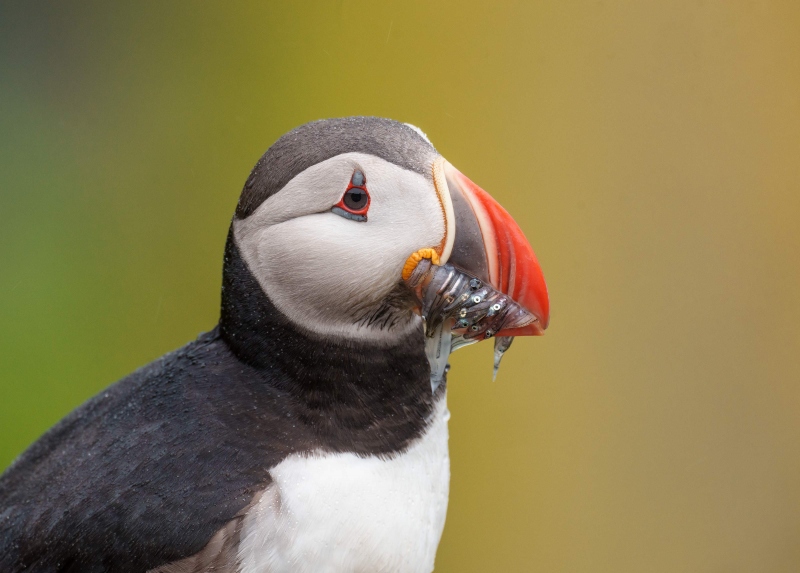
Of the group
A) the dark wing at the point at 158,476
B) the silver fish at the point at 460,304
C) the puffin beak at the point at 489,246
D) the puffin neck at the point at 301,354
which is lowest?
the dark wing at the point at 158,476

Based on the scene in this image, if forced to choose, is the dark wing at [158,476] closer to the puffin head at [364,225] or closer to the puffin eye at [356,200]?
the puffin head at [364,225]

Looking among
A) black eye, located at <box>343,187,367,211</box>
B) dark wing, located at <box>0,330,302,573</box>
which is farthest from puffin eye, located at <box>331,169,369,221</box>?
dark wing, located at <box>0,330,302,573</box>

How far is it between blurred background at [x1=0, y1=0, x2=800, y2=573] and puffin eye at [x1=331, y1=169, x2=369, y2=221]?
103cm

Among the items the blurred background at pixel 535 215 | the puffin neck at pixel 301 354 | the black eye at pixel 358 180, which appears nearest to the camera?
the black eye at pixel 358 180

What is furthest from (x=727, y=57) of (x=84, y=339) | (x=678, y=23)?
(x=84, y=339)

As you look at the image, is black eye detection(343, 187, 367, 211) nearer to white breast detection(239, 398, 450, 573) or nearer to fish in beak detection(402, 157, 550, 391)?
fish in beak detection(402, 157, 550, 391)

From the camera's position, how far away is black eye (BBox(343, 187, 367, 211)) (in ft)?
3.89

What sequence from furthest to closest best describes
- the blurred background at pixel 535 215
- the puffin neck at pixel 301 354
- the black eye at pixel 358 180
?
the blurred background at pixel 535 215, the puffin neck at pixel 301 354, the black eye at pixel 358 180

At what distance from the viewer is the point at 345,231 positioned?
119cm

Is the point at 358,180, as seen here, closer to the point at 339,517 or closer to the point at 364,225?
the point at 364,225

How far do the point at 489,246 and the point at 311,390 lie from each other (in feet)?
1.13

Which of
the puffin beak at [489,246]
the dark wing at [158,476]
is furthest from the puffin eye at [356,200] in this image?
the dark wing at [158,476]

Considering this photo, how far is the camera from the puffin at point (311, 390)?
1.19m

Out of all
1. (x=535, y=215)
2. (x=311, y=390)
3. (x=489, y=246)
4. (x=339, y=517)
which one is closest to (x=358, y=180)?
(x=489, y=246)
